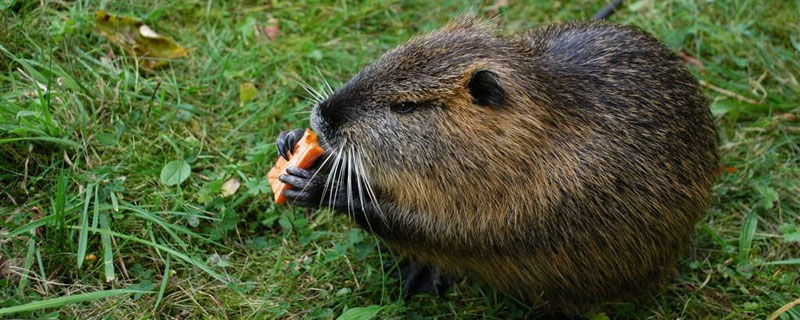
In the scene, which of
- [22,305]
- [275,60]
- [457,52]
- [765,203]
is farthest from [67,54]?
[765,203]

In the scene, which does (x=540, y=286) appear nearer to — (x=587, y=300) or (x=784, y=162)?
(x=587, y=300)

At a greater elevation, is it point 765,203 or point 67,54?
point 67,54

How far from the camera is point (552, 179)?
10.7 ft

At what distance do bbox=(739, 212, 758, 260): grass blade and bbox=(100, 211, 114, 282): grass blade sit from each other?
2.86 meters

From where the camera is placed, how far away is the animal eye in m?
3.17

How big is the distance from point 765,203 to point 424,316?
1837 mm

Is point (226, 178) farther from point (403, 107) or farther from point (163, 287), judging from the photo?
point (403, 107)

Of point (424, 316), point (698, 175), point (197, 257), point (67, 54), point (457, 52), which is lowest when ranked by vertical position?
point (424, 316)

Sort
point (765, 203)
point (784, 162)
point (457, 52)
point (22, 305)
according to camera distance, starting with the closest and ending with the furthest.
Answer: point (22, 305) < point (457, 52) < point (765, 203) < point (784, 162)

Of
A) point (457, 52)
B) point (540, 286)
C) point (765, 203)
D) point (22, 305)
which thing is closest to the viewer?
point (22, 305)

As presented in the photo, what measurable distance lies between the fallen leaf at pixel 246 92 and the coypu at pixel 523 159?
39.3 inches

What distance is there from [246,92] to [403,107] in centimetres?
157

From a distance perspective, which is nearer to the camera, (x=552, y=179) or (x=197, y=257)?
(x=552, y=179)

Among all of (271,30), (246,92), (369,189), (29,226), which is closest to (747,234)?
(369,189)
